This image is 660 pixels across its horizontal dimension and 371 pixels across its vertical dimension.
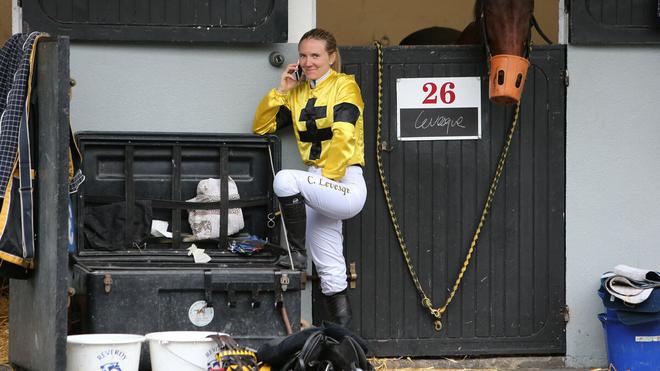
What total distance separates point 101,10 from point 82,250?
53.1 inches

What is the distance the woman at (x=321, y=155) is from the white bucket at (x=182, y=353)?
865mm

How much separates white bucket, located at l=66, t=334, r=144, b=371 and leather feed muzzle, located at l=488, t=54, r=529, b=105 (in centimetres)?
249

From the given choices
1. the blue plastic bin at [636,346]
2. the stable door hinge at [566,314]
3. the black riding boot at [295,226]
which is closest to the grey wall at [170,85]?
the black riding boot at [295,226]

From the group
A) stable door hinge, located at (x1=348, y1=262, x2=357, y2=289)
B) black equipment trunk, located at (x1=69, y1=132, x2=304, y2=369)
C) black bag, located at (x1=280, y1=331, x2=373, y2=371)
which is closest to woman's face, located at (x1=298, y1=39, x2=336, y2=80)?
black equipment trunk, located at (x1=69, y1=132, x2=304, y2=369)

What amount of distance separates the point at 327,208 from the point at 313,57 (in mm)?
823

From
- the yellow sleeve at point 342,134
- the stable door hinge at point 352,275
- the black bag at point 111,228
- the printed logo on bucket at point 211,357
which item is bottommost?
the printed logo on bucket at point 211,357

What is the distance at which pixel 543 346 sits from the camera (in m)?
7.97

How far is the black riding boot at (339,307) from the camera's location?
7547 mm

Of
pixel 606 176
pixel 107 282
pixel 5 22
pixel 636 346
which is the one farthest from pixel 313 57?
pixel 5 22

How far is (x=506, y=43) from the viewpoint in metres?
7.55

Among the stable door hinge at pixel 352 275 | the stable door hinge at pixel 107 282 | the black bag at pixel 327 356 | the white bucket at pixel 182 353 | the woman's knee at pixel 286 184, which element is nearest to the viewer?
the black bag at pixel 327 356

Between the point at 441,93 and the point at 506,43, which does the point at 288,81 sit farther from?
the point at 506,43

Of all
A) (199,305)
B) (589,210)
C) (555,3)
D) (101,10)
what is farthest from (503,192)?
(555,3)

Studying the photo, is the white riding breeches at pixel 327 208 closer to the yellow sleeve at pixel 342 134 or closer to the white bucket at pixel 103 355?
the yellow sleeve at pixel 342 134
